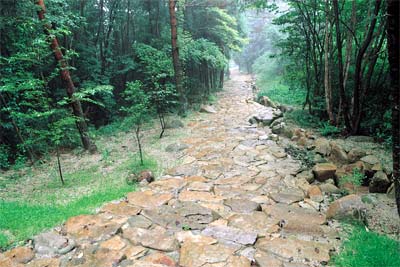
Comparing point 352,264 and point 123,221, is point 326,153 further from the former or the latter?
Answer: point 123,221

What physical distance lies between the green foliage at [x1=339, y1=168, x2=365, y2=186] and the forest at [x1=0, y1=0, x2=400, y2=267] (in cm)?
2

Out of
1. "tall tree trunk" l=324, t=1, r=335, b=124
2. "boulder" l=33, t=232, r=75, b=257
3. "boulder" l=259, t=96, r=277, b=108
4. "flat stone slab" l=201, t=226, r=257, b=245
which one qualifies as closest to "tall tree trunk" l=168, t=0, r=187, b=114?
"boulder" l=259, t=96, r=277, b=108

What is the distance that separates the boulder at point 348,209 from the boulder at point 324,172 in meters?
1.14

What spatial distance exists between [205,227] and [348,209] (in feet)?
5.87

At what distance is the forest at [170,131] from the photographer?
3275 mm

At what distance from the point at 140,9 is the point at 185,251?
11796 mm

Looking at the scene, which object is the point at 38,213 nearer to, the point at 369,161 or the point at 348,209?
the point at 348,209

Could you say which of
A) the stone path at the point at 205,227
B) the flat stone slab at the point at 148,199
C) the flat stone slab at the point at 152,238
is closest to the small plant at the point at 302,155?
the stone path at the point at 205,227

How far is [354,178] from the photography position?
4.46 meters

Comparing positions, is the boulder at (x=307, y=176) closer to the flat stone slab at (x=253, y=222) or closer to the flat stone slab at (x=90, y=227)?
the flat stone slab at (x=253, y=222)

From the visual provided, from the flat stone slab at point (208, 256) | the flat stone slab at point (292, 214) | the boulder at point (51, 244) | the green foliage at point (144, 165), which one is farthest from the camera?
the green foliage at point (144, 165)

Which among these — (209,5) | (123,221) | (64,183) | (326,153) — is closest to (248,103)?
→ (209,5)

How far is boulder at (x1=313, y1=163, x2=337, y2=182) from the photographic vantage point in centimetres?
480

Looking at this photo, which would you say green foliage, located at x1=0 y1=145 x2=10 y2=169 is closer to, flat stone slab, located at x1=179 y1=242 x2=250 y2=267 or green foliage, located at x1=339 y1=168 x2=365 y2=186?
flat stone slab, located at x1=179 y1=242 x2=250 y2=267
